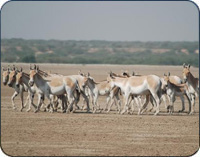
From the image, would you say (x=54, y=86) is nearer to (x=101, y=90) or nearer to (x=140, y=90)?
(x=101, y=90)

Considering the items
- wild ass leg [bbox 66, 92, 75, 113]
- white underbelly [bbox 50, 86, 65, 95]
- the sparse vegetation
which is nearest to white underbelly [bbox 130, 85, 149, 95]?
wild ass leg [bbox 66, 92, 75, 113]

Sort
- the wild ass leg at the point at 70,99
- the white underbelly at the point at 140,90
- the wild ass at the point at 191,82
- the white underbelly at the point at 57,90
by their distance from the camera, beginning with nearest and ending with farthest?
the wild ass leg at the point at 70,99 → the white underbelly at the point at 57,90 → the white underbelly at the point at 140,90 → the wild ass at the point at 191,82

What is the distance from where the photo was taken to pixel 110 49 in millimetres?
119250

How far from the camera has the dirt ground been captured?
14.2m

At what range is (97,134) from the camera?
16.7m

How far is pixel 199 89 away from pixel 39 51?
72452 millimetres

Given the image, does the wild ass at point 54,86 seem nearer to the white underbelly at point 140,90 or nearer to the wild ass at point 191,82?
the white underbelly at point 140,90

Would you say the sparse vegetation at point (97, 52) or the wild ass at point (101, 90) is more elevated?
the wild ass at point (101, 90)

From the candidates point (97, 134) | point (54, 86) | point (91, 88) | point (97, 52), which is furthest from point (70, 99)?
point (97, 52)

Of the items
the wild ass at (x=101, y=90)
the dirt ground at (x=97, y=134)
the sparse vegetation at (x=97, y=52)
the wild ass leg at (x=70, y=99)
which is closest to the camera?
the dirt ground at (x=97, y=134)

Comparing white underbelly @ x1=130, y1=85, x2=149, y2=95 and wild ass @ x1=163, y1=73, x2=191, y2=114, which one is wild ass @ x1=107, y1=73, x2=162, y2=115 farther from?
wild ass @ x1=163, y1=73, x2=191, y2=114

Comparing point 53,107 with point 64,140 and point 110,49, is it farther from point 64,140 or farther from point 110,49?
point 110,49

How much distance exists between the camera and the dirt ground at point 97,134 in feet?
46.7

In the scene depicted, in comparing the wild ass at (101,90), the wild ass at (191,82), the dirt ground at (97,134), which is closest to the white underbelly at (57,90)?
the dirt ground at (97,134)
